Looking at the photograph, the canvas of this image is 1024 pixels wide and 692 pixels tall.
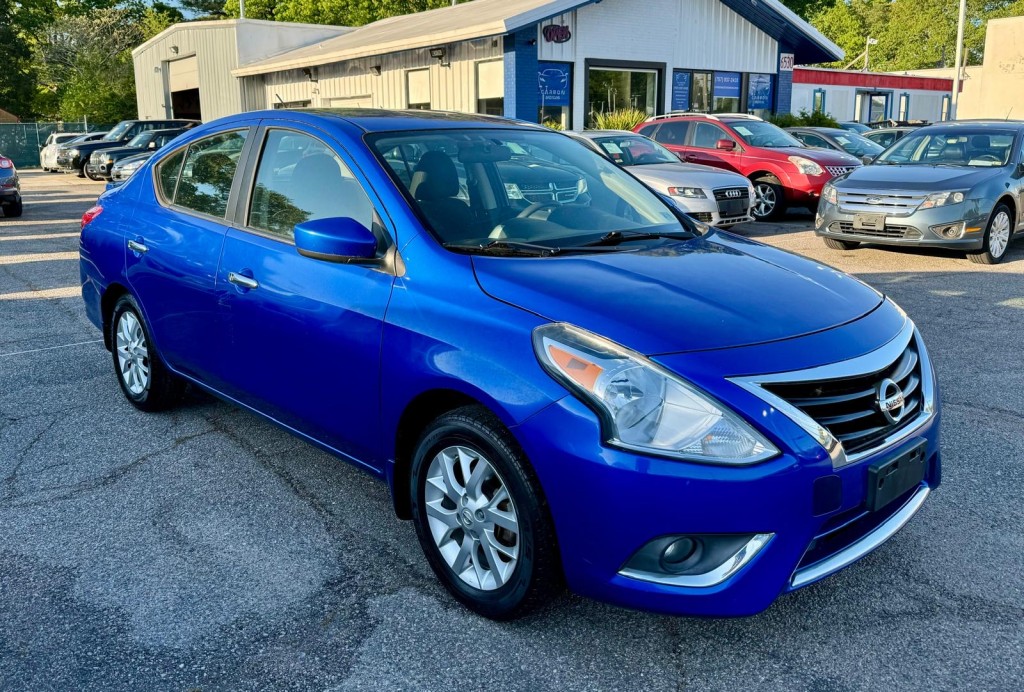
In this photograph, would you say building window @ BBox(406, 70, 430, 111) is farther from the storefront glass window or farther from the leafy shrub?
the leafy shrub

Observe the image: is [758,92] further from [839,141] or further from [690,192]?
[690,192]

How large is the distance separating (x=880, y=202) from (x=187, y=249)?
26.3 feet

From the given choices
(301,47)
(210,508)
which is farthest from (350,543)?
(301,47)

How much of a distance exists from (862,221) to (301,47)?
89.5 ft

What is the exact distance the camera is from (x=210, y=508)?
13.2ft

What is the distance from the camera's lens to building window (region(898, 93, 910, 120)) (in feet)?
147

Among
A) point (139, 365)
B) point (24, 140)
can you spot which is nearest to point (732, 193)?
point (139, 365)

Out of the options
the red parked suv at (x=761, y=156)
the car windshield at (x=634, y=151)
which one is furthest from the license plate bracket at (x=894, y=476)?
the red parked suv at (x=761, y=156)

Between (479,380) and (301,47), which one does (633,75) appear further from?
(479,380)

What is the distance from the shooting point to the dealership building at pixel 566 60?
66.8ft

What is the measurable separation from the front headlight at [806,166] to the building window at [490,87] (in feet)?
26.5

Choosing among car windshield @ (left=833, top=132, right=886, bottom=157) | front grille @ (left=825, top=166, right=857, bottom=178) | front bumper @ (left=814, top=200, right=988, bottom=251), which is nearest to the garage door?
car windshield @ (left=833, top=132, right=886, bottom=157)

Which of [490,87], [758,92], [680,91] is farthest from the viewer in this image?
[758,92]

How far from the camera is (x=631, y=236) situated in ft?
12.5
